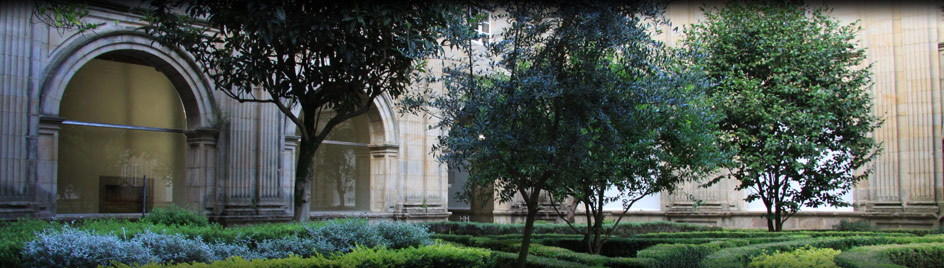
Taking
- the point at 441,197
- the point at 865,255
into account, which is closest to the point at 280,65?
the point at 865,255

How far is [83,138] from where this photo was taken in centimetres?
1683

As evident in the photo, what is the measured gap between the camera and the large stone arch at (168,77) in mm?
Result: 14781

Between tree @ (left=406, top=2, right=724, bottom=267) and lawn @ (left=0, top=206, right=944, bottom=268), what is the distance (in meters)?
1.77

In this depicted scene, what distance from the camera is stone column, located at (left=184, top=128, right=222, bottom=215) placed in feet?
57.1

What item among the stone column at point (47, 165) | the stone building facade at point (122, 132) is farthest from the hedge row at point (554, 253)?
the stone column at point (47, 165)

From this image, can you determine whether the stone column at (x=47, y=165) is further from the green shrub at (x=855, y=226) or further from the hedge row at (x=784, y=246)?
the green shrub at (x=855, y=226)

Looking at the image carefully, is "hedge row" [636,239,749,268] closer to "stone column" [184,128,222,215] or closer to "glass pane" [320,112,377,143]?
"stone column" [184,128,222,215]

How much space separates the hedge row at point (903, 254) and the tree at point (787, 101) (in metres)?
4.74

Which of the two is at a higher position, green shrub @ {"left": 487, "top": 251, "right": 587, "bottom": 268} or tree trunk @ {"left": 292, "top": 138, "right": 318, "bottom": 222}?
tree trunk @ {"left": 292, "top": 138, "right": 318, "bottom": 222}

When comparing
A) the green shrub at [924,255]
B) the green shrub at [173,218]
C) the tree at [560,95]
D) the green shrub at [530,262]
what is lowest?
the green shrub at [924,255]

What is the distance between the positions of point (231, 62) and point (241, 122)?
6.38 m

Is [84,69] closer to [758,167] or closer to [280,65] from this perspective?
[280,65]

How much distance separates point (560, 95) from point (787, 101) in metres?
13.0

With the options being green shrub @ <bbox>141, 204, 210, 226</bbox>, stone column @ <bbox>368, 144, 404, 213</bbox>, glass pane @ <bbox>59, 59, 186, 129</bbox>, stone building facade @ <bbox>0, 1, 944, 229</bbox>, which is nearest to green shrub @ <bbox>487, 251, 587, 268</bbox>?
stone building facade @ <bbox>0, 1, 944, 229</bbox>
